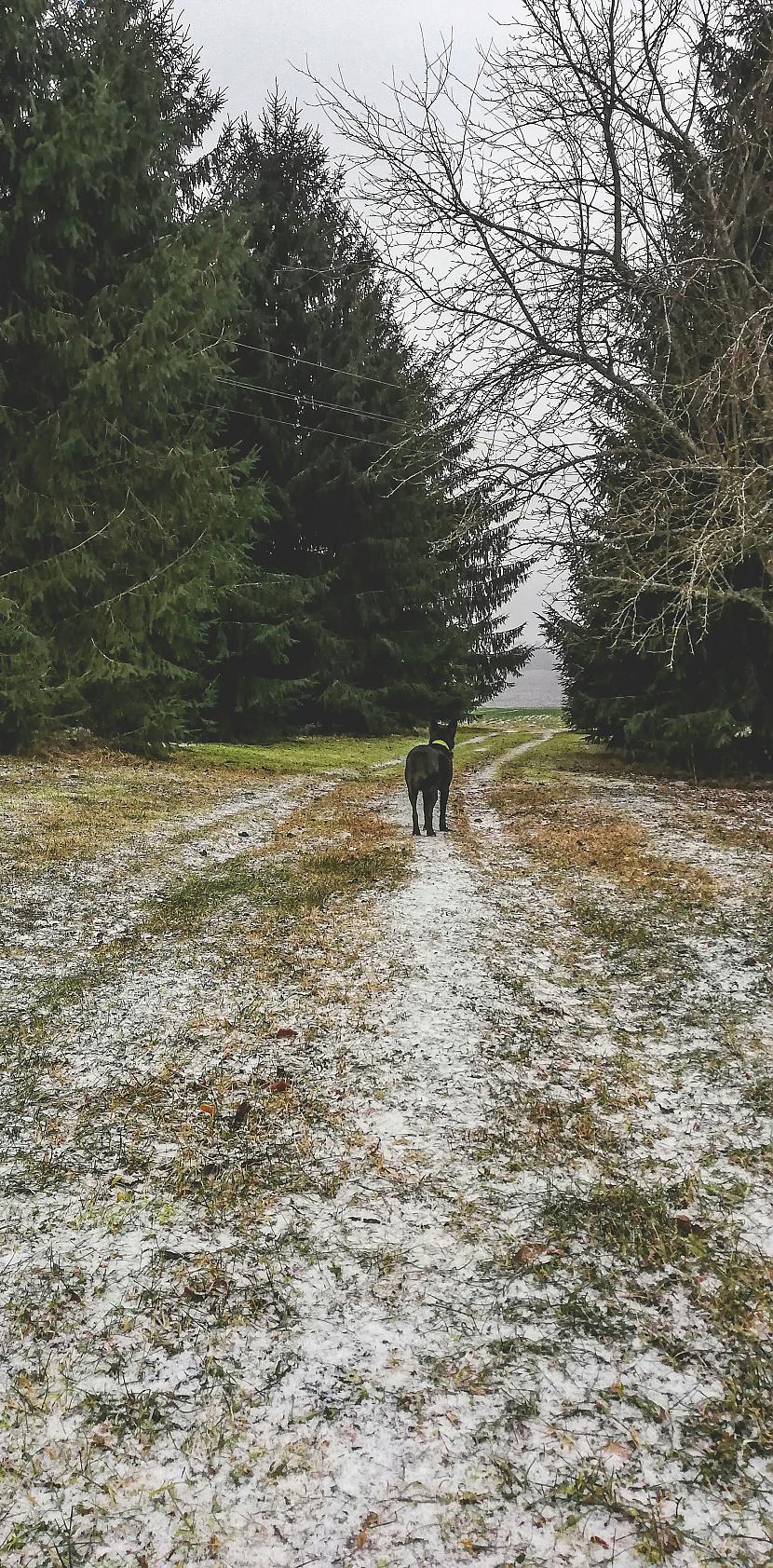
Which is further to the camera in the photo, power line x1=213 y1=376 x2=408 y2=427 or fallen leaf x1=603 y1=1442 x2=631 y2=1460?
power line x1=213 y1=376 x2=408 y2=427

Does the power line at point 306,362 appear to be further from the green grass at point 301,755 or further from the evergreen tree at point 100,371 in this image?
the green grass at point 301,755

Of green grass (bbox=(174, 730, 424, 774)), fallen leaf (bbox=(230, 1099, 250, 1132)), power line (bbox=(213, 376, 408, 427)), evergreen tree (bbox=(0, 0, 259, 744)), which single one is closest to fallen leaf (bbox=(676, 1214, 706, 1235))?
fallen leaf (bbox=(230, 1099, 250, 1132))

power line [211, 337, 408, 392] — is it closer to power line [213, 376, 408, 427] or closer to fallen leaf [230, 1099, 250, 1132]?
power line [213, 376, 408, 427]

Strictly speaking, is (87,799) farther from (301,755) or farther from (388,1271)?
(388,1271)

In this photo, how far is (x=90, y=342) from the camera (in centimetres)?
1022

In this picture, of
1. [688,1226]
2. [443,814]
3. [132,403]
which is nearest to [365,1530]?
[688,1226]

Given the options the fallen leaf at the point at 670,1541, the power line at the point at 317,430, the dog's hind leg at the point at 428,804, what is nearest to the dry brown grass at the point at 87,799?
the dog's hind leg at the point at 428,804

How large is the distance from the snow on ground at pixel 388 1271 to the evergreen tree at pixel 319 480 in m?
13.6

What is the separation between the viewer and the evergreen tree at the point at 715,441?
7.39 metres

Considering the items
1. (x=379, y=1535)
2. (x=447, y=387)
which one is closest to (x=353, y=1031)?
(x=379, y=1535)

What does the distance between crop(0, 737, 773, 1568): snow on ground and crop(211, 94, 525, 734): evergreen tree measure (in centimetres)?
1361

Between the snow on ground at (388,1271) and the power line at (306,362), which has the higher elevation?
the power line at (306,362)

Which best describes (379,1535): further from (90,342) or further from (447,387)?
(90,342)

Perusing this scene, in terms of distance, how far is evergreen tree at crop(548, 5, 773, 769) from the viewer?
24.2 ft
